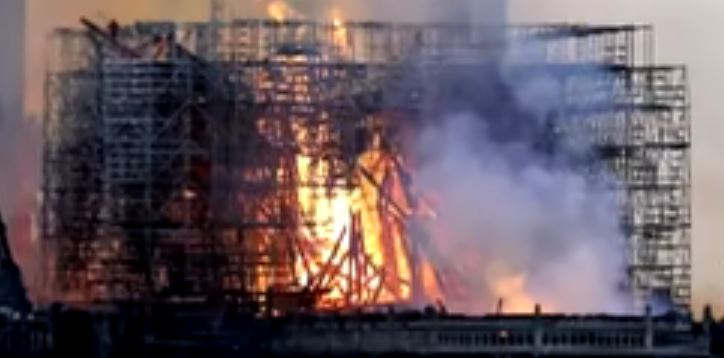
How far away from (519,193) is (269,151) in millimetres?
6425

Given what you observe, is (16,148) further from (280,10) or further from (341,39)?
(341,39)

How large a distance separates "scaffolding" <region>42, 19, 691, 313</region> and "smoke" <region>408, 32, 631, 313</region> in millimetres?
473

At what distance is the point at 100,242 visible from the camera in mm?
68188

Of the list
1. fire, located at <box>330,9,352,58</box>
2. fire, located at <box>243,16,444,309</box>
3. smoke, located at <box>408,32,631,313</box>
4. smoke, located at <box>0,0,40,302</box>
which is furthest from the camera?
smoke, located at <box>0,0,40,302</box>

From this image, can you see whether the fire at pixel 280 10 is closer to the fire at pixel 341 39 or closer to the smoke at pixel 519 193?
the fire at pixel 341 39

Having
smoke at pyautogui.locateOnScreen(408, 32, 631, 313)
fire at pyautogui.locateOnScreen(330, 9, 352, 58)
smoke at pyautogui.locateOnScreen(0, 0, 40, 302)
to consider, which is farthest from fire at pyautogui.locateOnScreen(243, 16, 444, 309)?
smoke at pyautogui.locateOnScreen(0, 0, 40, 302)

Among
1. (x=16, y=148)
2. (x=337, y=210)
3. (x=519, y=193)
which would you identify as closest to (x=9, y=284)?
(x=16, y=148)

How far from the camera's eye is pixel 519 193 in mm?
70062

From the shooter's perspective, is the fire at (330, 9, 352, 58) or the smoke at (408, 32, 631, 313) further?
the fire at (330, 9, 352, 58)

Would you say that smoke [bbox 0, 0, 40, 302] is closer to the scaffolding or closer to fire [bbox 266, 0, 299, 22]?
the scaffolding

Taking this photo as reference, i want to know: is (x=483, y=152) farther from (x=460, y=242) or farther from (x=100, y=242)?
(x=100, y=242)

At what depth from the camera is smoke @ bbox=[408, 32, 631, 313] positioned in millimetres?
69438

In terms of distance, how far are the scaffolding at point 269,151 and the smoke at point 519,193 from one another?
47 cm

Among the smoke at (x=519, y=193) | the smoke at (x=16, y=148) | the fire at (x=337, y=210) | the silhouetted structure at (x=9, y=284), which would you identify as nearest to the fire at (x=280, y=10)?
the fire at (x=337, y=210)
